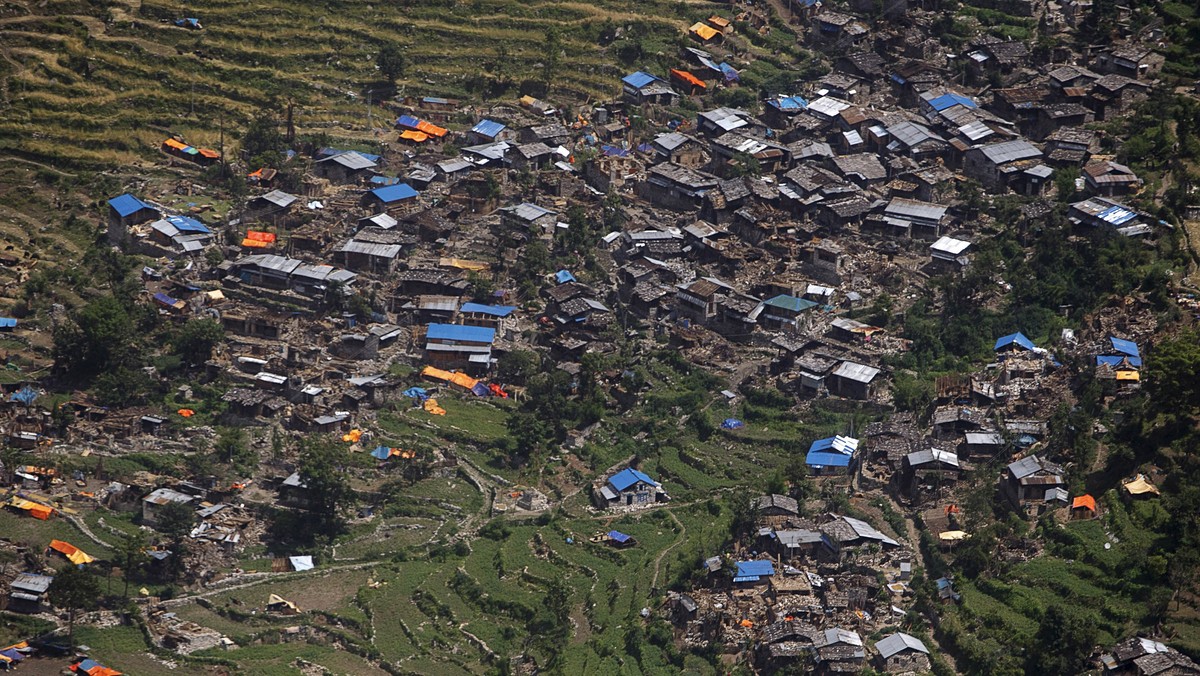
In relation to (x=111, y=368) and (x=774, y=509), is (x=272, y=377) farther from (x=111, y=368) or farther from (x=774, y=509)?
(x=774, y=509)

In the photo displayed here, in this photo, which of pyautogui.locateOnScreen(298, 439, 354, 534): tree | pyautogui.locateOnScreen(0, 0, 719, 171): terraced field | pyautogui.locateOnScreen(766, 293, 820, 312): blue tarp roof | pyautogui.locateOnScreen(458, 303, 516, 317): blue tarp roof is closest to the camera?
pyautogui.locateOnScreen(298, 439, 354, 534): tree

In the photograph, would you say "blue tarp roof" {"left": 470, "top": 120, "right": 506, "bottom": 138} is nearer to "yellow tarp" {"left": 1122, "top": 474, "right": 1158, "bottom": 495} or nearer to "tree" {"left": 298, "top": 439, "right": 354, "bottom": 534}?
"tree" {"left": 298, "top": 439, "right": 354, "bottom": 534}


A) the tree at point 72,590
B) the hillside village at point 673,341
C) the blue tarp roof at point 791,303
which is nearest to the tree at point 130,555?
the hillside village at point 673,341

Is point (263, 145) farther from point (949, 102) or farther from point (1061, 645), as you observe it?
point (1061, 645)

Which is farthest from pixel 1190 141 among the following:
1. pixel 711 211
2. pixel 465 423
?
pixel 465 423


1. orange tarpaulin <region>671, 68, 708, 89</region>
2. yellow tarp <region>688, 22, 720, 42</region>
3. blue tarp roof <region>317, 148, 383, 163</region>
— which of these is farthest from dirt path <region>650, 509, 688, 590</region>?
yellow tarp <region>688, 22, 720, 42</region>

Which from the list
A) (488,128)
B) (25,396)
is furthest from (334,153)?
(25,396)

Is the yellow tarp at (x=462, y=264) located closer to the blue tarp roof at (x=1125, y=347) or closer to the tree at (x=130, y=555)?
the tree at (x=130, y=555)
